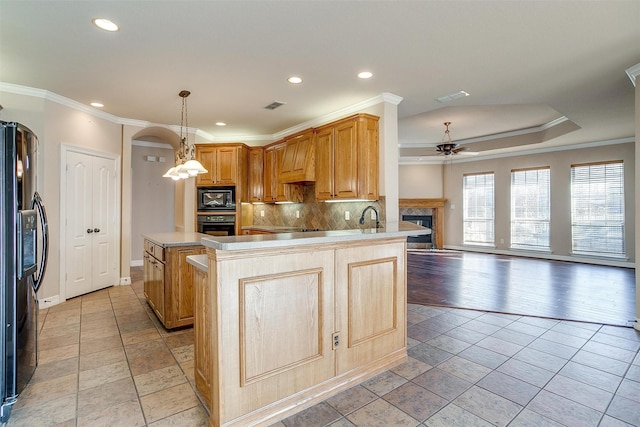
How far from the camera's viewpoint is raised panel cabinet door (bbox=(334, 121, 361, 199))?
160 inches

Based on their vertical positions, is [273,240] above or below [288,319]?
above

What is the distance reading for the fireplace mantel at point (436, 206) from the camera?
366 inches

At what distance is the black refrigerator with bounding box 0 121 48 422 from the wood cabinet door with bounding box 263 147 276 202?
355 cm

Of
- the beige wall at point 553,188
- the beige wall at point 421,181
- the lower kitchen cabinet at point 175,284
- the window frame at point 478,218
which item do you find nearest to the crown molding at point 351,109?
the lower kitchen cabinet at point 175,284

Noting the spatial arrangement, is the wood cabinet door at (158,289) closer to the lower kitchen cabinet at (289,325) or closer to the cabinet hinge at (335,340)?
the lower kitchen cabinet at (289,325)

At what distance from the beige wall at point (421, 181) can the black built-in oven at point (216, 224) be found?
558 centimetres

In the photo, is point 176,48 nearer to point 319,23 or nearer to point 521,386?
point 319,23

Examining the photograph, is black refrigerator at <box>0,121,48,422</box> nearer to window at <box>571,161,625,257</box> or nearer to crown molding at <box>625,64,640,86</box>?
crown molding at <box>625,64,640,86</box>

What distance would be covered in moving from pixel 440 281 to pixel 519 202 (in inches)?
173

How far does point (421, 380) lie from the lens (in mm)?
2287

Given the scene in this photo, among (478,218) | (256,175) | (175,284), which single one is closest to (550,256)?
(478,218)

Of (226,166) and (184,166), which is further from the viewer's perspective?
(226,166)

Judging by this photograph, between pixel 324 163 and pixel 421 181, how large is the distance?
5768 millimetres

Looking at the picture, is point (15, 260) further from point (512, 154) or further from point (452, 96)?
point (512, 154)
